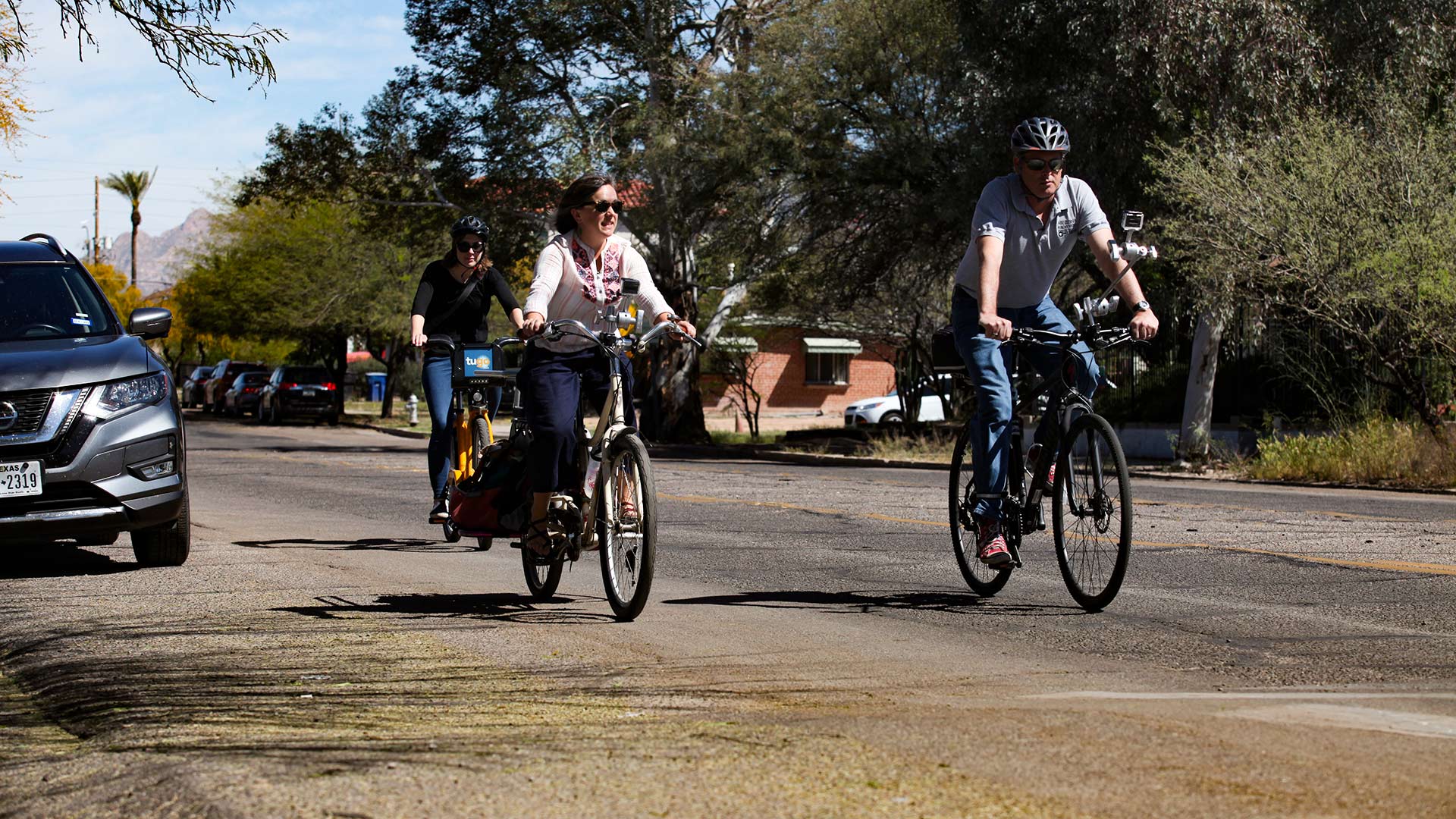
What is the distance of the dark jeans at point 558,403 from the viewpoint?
7121 mm

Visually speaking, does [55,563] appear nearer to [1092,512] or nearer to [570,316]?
[570,316]

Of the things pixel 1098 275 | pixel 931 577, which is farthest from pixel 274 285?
pixel 931 577

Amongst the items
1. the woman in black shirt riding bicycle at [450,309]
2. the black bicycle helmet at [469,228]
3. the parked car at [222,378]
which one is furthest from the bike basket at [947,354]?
the parked car at [222,378]

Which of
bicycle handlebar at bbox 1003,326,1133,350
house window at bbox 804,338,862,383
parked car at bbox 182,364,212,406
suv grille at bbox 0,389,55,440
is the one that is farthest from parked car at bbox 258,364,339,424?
bicycle handlebar at bbox 1003,326,1133,350

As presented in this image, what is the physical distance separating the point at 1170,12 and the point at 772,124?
805 cm

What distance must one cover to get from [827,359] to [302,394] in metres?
22.6

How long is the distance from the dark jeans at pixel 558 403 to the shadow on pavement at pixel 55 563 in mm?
3233

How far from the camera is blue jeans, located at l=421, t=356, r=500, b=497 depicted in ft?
34.2

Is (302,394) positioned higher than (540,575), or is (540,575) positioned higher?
(302,394)

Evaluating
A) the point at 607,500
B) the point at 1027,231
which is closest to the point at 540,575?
the point at 607,500

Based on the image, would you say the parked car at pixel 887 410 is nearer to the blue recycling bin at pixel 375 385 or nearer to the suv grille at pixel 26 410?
the suv grille at pixel 26 410

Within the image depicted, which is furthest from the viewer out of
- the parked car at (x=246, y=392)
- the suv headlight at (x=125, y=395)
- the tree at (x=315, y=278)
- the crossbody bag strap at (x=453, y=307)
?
the parked car at (x=246, y=392)

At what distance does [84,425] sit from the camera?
329 inches

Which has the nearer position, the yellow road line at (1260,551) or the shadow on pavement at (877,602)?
the shadow on pavement at (877,602)
